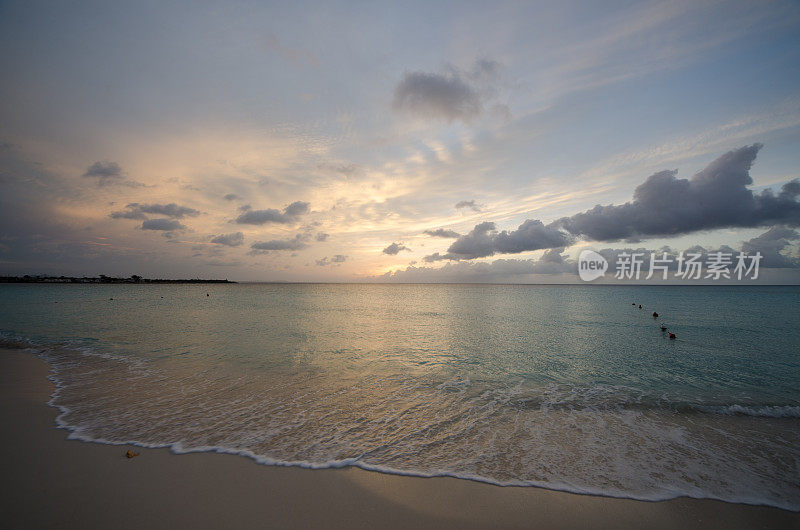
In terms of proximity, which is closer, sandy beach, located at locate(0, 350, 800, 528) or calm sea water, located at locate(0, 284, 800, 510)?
sandy beach, located at locate(0, 350, 800, 528)

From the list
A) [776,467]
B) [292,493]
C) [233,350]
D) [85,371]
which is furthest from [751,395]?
[85,371]

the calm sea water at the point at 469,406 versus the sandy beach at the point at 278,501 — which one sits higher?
the sandy beach at the point at 278,501

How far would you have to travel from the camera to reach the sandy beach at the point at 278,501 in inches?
195

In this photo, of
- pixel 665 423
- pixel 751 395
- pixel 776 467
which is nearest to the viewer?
pixel 776 467

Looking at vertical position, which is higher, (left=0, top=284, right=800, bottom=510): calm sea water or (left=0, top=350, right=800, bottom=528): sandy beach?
(left=0, top=350, right=800, bottom=528): sandy beach

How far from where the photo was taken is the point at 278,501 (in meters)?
5.41

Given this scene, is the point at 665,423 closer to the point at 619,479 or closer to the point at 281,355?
the point at 619,479

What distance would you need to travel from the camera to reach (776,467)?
6.87 m

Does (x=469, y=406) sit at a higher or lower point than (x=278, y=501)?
lower

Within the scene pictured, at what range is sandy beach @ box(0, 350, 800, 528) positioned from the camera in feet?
16.3

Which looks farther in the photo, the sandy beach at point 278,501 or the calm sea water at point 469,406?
the calm sea water at point 469,406

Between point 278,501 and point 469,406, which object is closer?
point 278,501

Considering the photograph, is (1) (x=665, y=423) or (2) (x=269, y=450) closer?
(2) (x=269, y=450)

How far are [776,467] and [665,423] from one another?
242cm
